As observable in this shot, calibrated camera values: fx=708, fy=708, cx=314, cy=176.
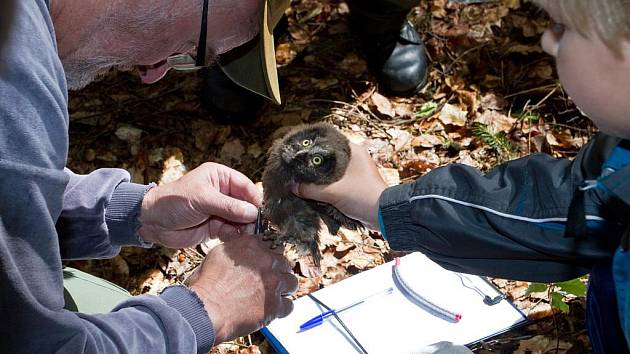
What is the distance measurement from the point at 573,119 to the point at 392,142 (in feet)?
3.86

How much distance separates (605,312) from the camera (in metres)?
2.35

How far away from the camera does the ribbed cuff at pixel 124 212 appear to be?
2.91 metres

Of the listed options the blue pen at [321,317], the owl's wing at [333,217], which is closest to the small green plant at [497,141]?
the blue pen at [321,317]

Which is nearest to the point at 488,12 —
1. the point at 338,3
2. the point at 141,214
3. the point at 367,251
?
the point at 338,3

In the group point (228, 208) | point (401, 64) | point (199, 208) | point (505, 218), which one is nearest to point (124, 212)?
point (199, 208)

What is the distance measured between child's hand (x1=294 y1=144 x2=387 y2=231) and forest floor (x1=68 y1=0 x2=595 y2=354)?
118 centimetres

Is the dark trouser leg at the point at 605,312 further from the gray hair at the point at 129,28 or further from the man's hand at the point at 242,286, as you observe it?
the gray hair at the point at 129,28

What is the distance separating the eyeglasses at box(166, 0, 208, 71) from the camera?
233 cm

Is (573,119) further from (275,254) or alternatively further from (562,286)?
(275,254)

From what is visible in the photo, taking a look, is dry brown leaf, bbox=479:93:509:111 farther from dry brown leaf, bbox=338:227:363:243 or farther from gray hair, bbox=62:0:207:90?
gray hair, bbox=62:0:207:90

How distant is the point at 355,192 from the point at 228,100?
7.25ft

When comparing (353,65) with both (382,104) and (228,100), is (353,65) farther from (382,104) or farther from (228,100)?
(228,100)

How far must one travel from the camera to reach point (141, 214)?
115 inches

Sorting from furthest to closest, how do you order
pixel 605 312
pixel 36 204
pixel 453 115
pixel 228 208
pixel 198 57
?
pixel 453 115, pixel 228 208, pixel 198 57, pixel 605 312, pixel 36 204
